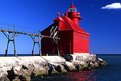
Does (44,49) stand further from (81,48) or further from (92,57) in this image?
(92,57)

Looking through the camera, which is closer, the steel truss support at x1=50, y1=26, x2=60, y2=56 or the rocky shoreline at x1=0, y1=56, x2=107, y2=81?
the rocky shoreline at x1=0, y1=56, x2=107, y2=81

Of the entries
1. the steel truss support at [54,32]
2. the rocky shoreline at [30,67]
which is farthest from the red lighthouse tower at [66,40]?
the rocky shoreline at [30,67]

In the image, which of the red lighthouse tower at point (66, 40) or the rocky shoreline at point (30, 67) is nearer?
the rocky shoreline at point (30, 67)

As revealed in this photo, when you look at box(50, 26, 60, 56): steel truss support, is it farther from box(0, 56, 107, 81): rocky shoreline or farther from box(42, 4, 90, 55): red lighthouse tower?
box(0, 56, 107, 81): rocky shoreline

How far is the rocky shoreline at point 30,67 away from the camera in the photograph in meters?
32.6

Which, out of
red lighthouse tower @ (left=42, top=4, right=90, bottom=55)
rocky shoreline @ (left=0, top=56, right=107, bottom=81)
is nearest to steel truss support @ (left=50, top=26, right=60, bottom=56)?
red lighthouse tower @ (left=42, top=4, right=90, bottom=55)

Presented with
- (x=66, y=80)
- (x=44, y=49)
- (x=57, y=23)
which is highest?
(x=57, y=23)

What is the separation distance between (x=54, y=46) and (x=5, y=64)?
78.2ft

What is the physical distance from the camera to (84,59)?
200 feet

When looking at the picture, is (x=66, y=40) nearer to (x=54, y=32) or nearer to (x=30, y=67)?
(x=54, y=32)

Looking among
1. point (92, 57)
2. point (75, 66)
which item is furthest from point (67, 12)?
point (75, 66)

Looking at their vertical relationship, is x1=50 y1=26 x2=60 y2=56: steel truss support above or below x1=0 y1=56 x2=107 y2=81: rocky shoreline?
above

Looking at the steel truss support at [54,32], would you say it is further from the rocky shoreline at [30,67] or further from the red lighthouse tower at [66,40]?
the rocky shoreline at [30,67]

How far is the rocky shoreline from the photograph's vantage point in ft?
107
